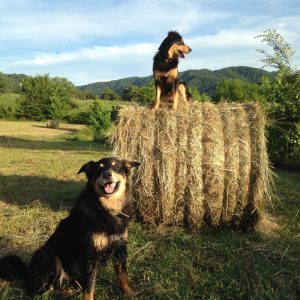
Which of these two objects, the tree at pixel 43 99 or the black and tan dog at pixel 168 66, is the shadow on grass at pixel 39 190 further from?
the tree at pixel 43 99

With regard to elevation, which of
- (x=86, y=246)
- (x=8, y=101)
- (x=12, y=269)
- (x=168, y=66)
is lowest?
(x=12, y=269)

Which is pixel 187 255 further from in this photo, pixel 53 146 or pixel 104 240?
pixel 53 146

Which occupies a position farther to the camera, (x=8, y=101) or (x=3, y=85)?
(x=3, y=85)

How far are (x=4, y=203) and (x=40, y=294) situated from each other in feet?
13.3

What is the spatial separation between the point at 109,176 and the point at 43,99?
52.2 meters

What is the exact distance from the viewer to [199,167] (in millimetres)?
5953

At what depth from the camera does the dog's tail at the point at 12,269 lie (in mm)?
4152

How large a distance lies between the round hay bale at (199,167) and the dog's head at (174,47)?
4.08 feet

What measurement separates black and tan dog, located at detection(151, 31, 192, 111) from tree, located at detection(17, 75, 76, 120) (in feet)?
145

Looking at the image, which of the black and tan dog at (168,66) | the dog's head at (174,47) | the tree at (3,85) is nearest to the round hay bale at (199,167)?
the black and tan dog at (168,66)

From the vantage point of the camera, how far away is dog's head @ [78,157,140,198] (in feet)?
14.2

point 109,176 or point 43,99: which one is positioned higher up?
point 43,99

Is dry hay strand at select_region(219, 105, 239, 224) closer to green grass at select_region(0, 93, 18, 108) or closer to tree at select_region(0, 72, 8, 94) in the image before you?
green grass at select_region(0, 93, 18, 108)

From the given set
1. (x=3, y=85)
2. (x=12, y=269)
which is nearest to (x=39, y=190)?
(x=12, y=269)
